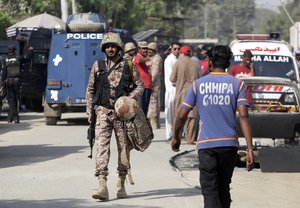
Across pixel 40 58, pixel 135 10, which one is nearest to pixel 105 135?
pixel 40 58

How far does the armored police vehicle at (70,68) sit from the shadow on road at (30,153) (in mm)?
5860

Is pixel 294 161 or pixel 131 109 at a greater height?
pixel 131 109

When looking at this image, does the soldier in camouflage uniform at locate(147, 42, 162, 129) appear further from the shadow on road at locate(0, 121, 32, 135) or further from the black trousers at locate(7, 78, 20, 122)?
the black trousers at locate(7, 78, 20, 122)

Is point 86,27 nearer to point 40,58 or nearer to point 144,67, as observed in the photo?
point 144,67

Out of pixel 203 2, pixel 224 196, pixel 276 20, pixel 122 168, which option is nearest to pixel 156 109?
pixel 122 168

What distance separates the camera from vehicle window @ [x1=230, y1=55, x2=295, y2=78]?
67.4ft

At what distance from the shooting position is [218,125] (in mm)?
8617

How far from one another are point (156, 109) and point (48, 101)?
9.81 ft

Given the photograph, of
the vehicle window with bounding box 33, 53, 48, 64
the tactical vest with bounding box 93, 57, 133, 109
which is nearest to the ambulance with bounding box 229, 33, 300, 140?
the tactical vest with bounding box 93, 57, 133, 109

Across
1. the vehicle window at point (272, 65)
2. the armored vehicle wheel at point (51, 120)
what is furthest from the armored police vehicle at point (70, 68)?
the vehicle window at point (272, 65)

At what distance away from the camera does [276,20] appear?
411 ft

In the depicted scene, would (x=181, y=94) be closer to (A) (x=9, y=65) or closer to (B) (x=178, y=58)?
(B) (x=178, y=58)

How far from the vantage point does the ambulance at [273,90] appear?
15.0 meters

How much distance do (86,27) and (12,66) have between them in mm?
2134
